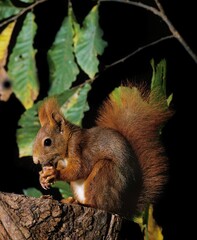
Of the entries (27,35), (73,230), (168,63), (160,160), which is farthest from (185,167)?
(73,230)

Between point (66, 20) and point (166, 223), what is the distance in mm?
1493

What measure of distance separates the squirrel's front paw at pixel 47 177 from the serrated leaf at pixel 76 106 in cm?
63

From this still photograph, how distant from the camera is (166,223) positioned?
4598 millimetres

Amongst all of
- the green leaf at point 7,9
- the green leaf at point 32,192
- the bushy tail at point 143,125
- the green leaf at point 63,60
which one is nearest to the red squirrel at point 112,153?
the bushy tail at point 143,125

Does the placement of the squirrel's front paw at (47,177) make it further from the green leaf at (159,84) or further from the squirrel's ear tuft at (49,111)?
the green leaf at (159,84)

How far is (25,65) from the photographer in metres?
3.86

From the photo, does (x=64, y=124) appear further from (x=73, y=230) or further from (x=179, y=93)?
(x=179, y=93)

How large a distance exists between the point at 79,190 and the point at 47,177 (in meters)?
0.16

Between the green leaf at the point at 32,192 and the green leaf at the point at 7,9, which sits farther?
the green leaf at the point at 32,192

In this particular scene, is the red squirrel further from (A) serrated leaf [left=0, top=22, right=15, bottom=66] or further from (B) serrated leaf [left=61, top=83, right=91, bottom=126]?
(A) serrated leaf [left=0, top=22, right=15, bottom=66]

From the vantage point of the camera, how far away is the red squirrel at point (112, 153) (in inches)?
124

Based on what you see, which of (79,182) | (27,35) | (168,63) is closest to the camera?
(79,182)

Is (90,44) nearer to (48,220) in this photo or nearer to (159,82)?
(159,82)

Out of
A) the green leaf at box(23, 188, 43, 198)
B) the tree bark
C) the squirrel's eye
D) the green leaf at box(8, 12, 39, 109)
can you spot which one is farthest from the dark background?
the tree bark
